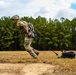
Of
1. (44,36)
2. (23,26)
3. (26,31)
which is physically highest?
(23,26)

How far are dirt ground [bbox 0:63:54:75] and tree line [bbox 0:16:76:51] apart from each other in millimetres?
71427

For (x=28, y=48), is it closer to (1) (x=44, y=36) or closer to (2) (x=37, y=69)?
(2) (x=37, y=69)

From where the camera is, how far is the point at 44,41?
85.2 m

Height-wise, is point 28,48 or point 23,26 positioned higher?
point 23,26

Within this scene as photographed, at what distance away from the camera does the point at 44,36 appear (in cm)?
8650

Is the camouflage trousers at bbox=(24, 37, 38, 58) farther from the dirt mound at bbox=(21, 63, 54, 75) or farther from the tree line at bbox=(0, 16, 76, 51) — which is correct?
the tree line at bbox=(0, 16, 76, 51)

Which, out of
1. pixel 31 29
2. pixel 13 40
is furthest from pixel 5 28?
pixel 31 29

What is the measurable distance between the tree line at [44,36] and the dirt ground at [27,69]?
71.4 m

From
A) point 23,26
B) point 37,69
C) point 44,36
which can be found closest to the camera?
point 37,69

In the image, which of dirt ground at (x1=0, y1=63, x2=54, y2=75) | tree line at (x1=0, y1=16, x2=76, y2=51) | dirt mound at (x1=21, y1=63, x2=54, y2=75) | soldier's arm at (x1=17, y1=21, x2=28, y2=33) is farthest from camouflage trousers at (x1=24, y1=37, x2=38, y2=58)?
tree line at (x1=0, y1=16, x2=76, y2=51)

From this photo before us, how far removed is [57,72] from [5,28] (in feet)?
256

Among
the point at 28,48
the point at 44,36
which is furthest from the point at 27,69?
the point at 44,36

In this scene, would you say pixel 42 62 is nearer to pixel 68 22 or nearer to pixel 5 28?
pixel 5 28

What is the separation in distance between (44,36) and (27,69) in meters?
77.3
